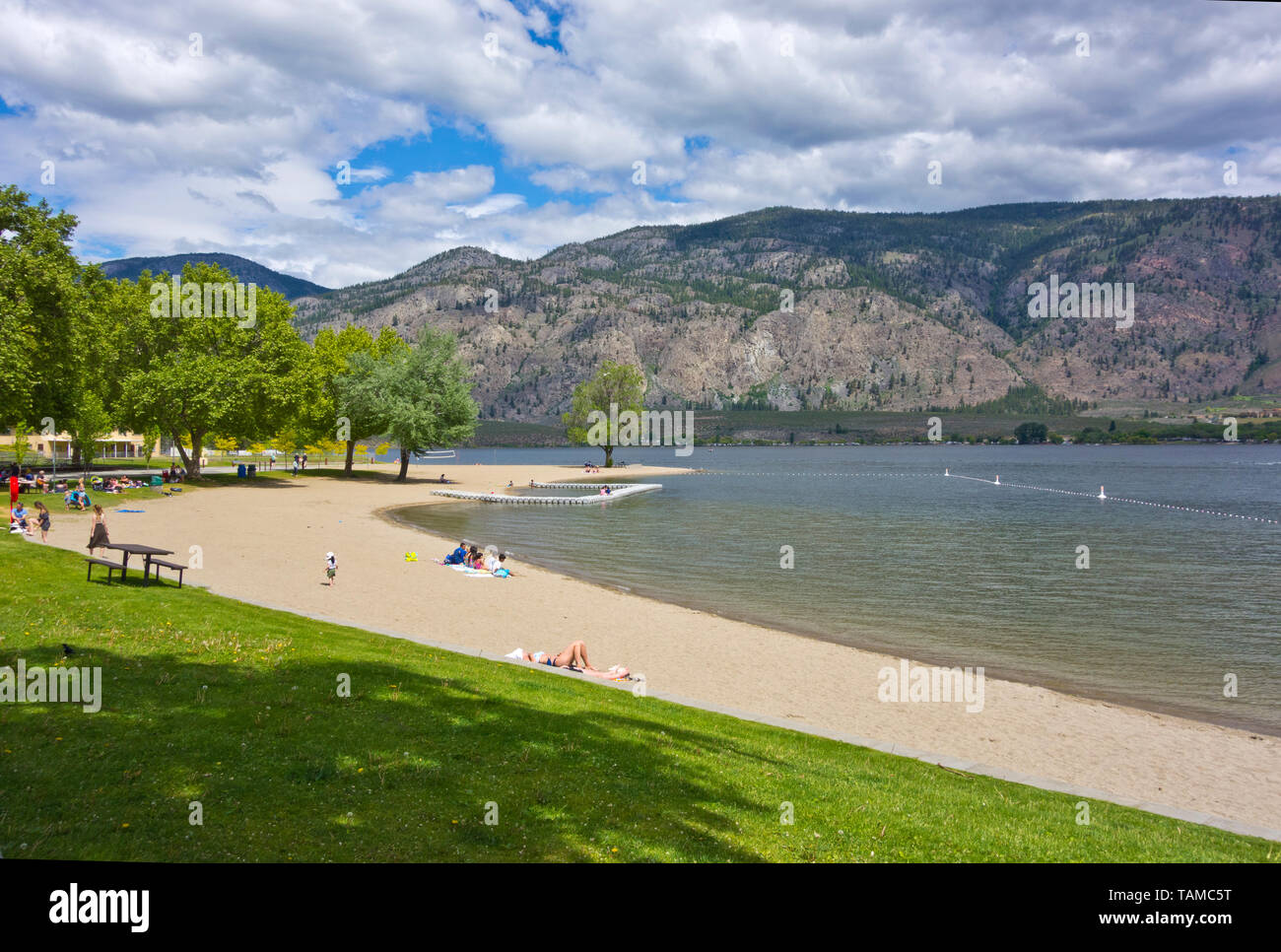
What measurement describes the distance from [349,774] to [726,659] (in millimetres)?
13384

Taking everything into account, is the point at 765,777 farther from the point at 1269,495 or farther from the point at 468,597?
the point at 1269,495

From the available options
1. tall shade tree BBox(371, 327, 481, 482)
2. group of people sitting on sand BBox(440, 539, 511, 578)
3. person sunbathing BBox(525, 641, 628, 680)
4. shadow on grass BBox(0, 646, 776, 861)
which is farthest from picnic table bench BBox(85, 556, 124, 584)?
tall shade tree BBox(371, 327, 481, 482)

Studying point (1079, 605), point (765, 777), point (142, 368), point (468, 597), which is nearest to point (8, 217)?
point (142, 368)

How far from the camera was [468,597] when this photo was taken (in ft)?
82.4

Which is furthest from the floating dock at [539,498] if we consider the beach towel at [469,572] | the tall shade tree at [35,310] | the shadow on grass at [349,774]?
the shadow on grass at [349,774]

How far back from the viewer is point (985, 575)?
Result: 34.6 m

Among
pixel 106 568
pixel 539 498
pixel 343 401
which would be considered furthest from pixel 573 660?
pixel 343 401

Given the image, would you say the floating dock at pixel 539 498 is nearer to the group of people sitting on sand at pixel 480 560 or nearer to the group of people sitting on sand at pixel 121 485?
the group of people sitting on sand at pixel 121 485

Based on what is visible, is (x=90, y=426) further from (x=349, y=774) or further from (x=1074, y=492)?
(x=1074, y=492)

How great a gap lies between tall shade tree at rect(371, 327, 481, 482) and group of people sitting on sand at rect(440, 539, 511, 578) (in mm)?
38262

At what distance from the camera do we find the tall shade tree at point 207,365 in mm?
53000

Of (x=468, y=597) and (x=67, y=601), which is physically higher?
(x=67, y=601)
